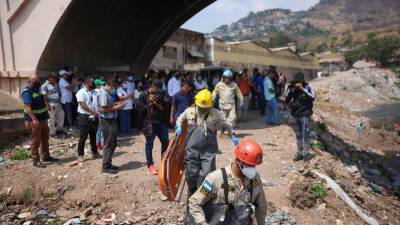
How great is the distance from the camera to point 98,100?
20.7 feet

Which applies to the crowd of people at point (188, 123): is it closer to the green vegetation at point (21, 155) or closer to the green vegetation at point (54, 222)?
the green vegetation at point (21, 155)

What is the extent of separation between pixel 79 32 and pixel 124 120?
143 inches

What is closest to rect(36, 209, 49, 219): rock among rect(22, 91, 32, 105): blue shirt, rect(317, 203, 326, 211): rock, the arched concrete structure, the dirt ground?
the dirt ground

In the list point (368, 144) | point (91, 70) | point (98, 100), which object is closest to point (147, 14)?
point (91, 70)

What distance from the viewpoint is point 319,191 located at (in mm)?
6281

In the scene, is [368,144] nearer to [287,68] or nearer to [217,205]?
[217,205]

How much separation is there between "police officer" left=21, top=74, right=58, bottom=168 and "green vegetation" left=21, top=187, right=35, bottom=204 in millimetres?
726

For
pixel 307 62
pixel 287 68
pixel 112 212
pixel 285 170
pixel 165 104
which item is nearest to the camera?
pixel 112 212

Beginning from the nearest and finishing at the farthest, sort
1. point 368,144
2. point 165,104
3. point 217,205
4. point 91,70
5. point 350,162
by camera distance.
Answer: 1. point 217,205
2. point 165,104
3. point 350,162
4. point 91,70
5. point 368,144

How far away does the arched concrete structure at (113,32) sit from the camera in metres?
10.3

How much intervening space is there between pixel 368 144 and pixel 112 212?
11.7m

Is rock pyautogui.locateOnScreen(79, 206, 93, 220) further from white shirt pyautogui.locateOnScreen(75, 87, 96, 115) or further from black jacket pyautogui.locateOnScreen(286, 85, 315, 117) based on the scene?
black jacket pyautogui.locateOnScreen(286, 85, 315, 117)

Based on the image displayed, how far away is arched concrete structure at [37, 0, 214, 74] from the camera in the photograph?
10305mm

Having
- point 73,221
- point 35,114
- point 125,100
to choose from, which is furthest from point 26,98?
point 125,100
